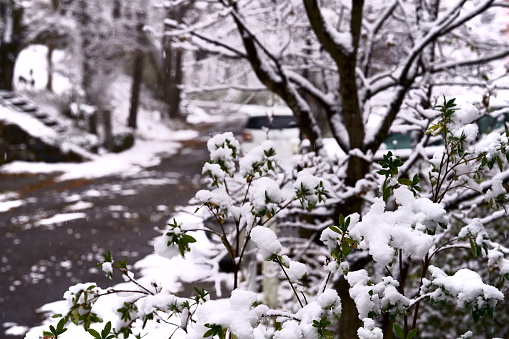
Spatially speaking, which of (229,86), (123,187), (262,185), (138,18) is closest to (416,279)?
(229,86)

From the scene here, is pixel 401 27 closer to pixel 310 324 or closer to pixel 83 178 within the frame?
pixel 310 324

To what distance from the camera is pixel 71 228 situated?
31.0 feet

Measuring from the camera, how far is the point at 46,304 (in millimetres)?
6082

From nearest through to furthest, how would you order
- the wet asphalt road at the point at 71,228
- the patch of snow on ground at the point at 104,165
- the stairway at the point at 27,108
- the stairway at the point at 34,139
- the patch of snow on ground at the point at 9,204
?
1. the wet asphalt road at the point at 71,228
2. the patch of snow on ground at the point at 9,204
3. the patch of snow on ground at the point at 104,165
4. the stairway at the point at 34,139
5. the stairway at the point at 27,108

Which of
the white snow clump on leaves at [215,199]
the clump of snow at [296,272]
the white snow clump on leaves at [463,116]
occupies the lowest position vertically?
the clump of snow at [296,272]

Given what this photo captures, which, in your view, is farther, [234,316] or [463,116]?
[463,116]

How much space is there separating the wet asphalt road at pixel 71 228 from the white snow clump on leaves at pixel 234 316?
182 inches

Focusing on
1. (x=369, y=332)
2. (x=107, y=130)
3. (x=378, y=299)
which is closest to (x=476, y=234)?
(x=378, y=299)

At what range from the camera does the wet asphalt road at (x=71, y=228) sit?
667 cm

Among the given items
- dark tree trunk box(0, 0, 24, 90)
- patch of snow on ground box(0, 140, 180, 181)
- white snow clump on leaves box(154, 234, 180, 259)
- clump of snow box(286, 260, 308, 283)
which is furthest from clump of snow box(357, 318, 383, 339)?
dark tree trunk box(0, 0, 24, 90)

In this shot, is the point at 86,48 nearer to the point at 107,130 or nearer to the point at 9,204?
the point at 107,130

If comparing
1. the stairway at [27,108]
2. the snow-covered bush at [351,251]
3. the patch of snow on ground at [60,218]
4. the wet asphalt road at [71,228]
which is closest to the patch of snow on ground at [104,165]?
the wet asphalt road at [71,228]

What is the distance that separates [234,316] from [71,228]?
8.66m

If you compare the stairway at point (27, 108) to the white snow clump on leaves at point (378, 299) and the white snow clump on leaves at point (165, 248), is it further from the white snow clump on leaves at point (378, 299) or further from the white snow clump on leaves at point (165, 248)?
the white snow clump on leaves at point (378, 299)
